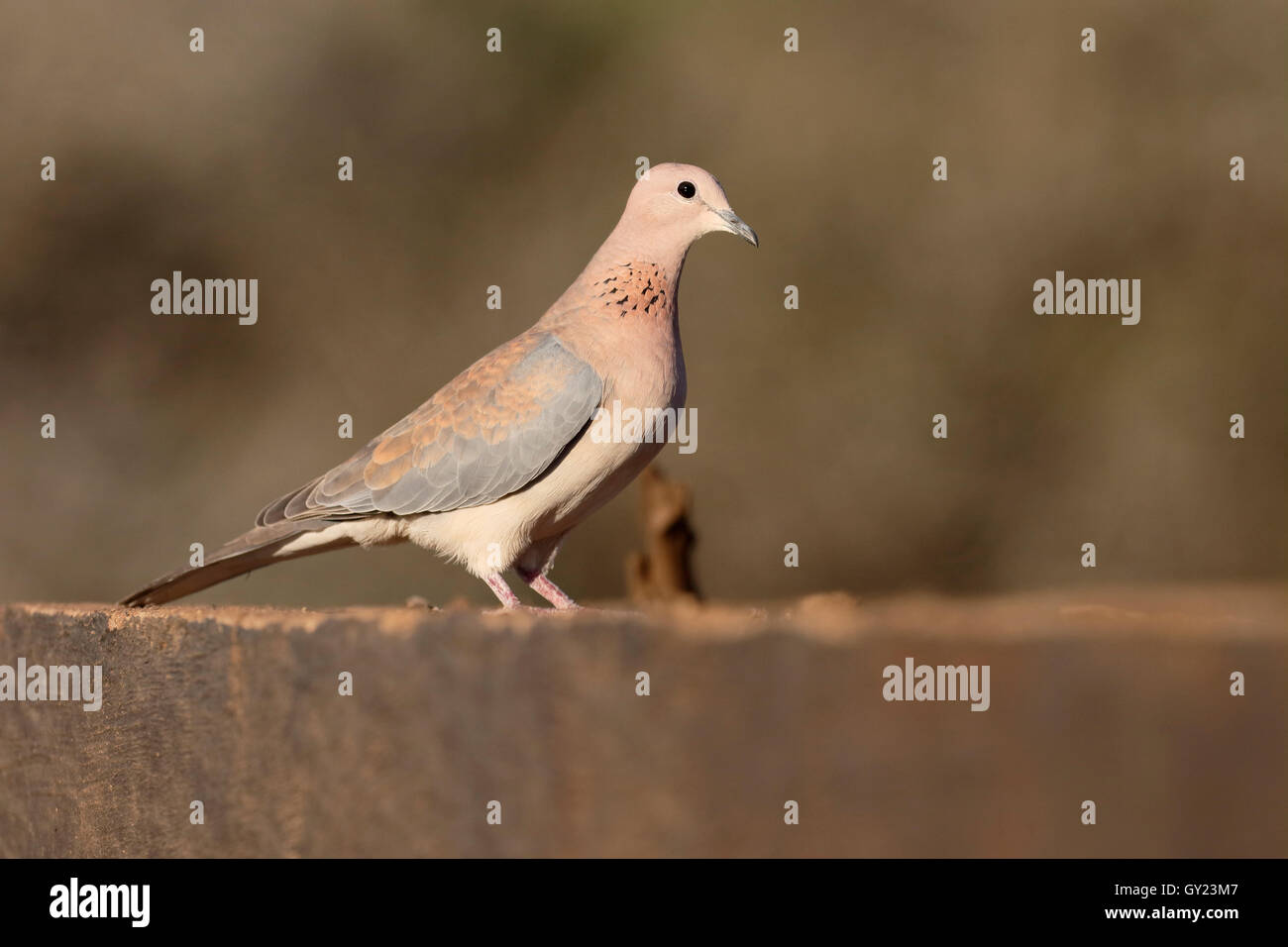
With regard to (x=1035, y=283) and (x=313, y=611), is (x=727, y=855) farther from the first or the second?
(x=1035, y=283)

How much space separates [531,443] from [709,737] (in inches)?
73.0

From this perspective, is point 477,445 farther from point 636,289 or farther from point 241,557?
point 241,557

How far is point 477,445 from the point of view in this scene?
4180 mm

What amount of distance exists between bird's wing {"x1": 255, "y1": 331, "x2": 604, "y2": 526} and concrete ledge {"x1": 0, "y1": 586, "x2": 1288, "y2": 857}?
104 cm

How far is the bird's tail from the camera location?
13.2 ft

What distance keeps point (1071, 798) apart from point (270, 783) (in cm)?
165

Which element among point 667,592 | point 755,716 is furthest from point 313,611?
point 667,592

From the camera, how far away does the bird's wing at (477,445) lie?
161 inches

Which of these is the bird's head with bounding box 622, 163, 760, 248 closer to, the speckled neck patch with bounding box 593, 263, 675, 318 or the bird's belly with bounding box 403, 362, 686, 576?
the speckled neck patch with bounding box 593, 263, 675, 318

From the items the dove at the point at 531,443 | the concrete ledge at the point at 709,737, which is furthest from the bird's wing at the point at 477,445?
the concrete ledge at the point at 709,737
